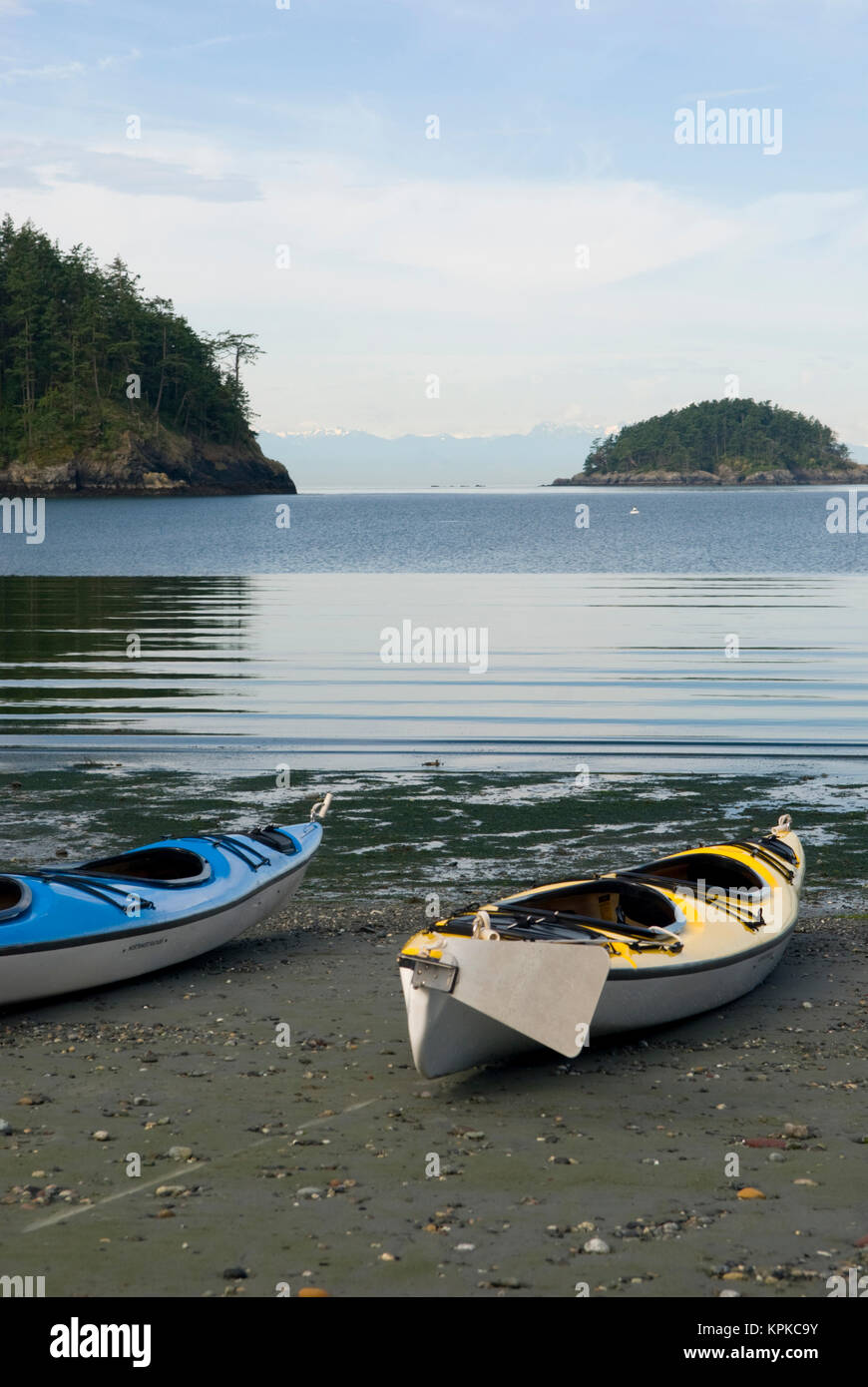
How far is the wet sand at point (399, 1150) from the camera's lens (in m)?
6.49

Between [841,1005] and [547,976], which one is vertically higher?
[547,976]

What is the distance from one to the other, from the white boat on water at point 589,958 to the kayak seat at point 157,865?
3.17m

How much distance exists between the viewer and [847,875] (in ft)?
48.3

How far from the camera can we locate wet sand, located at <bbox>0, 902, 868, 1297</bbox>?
649 cm

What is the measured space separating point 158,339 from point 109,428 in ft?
69.9

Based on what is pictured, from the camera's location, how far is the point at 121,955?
422 inches

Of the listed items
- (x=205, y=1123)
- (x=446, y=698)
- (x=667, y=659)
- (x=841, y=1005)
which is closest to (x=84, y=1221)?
(x=205, y=1123)

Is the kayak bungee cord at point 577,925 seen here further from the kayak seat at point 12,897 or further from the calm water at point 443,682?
the calm water at point 443,682

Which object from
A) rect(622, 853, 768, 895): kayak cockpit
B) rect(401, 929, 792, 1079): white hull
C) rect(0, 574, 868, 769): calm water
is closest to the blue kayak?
rect(401, 929, 792, 1079): white hull

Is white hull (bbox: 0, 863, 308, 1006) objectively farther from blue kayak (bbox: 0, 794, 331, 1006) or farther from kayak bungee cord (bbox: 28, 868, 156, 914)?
kayak bungee cord (bbox: 28, 868, 156, 914)

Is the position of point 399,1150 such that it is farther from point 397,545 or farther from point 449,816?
point 397,545

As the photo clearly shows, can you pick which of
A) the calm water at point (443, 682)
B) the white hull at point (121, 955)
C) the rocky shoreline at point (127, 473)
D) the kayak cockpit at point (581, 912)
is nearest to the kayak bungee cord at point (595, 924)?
the kayak cockpit at point (581, 912)

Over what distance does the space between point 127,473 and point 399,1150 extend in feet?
558
